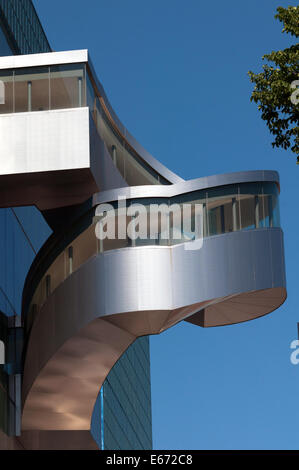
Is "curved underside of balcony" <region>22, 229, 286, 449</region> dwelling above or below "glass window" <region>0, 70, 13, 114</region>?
below

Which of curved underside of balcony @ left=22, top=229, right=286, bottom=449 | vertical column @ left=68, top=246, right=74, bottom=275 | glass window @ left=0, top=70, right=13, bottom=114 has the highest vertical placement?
glass window @ left=0, top=70, right=13, bottom=114

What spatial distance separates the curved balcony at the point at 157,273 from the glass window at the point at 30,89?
3086 millimetres

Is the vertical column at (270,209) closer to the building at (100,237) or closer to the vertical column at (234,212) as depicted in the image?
the building at (100,237)

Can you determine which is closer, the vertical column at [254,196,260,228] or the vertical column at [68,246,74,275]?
the vertical column at [254,196,260,228]

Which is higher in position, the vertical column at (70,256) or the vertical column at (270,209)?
the vertical column at (270,209)

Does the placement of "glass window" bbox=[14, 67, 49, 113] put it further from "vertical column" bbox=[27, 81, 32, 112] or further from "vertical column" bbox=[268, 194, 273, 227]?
"vertical column" bbox=[268, 194, 273, 227]

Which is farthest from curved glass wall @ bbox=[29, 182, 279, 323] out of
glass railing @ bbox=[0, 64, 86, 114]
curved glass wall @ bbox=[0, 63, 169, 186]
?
glass railing @ bbox=[0, 64, 86, 114]

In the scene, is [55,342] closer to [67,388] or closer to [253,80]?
[67,388]

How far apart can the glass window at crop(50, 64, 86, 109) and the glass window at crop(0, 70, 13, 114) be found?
1.12 m

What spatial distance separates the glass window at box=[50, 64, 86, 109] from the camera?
29688 millimetres

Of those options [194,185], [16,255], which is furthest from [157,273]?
Result: [16,255]

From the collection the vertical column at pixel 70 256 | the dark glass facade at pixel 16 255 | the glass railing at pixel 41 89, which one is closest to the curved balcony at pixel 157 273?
the vertical column at pixel 70 256

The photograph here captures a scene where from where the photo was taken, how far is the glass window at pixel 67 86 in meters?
29.7
